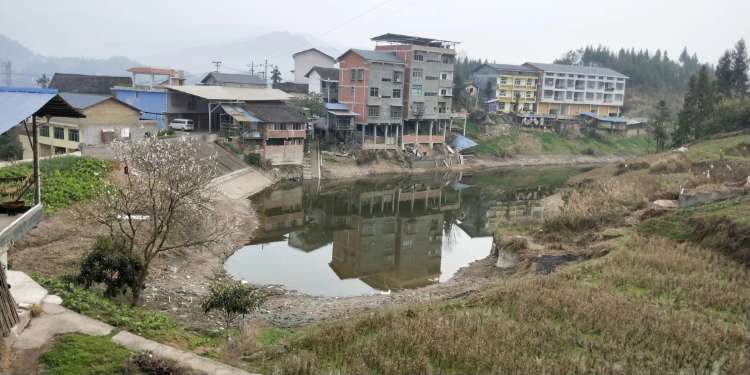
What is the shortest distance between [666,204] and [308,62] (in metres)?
48.6

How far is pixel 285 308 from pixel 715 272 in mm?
12384

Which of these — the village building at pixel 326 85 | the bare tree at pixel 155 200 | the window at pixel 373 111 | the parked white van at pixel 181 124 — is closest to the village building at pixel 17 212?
the bare tree at pixel 155 200

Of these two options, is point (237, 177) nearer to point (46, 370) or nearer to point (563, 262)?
point (563, 262)

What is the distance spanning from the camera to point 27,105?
9.34 m

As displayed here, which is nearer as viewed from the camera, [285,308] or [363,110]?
[285,308]

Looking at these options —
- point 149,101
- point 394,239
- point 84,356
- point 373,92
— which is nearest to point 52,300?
point 84,356

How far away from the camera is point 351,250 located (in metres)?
27.0

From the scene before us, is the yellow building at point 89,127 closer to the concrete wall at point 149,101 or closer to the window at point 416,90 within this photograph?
the concrete wall at point 149,101

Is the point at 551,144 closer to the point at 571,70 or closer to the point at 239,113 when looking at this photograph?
the point at 571,70

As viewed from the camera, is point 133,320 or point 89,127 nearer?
point 133,320

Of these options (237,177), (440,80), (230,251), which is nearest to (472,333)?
(230,251)

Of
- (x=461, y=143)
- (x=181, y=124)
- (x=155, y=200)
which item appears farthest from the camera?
(x=461, y=143)

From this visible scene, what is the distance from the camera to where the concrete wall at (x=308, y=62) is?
65.7 meters

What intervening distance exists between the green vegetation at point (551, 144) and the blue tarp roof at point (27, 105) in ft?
165
